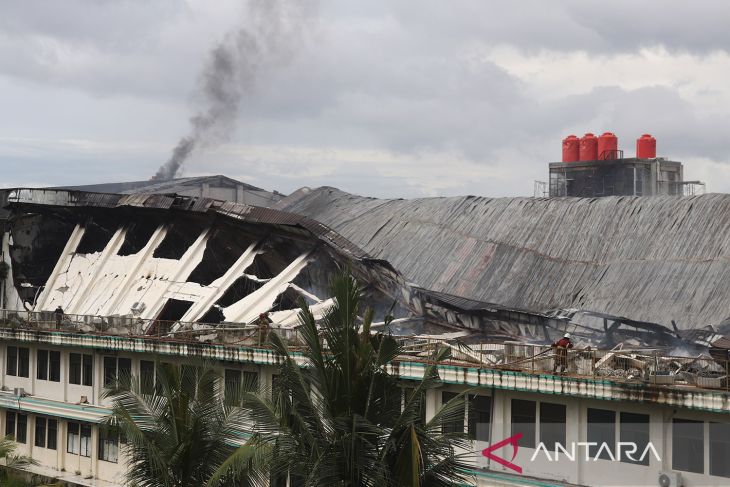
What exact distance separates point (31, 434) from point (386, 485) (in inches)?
1068

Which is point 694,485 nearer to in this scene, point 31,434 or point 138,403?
point 138,403

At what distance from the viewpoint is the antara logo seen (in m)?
21.6

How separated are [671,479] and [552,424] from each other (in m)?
3.20

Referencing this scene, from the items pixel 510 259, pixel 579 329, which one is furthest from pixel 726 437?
pixel 510 259

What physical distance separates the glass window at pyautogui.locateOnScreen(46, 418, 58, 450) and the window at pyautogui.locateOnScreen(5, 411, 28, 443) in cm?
133

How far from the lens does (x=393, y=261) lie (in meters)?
46.0

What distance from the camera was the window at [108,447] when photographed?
3419 cm

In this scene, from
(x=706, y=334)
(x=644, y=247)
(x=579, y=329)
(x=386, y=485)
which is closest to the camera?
(x=386, y=485)

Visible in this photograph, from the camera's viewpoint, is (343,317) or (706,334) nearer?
(343,317)

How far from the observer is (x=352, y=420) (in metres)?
14.5

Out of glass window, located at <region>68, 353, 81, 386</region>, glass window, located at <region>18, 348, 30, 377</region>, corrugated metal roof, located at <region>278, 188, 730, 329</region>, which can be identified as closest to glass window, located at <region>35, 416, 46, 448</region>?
glass window, located at <region>18, 348, 30, 377</region>

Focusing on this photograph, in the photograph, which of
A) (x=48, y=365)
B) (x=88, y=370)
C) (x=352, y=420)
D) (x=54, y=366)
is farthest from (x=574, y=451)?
(x=48, y=365)

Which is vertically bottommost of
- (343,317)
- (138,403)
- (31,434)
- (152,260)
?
(31,434)

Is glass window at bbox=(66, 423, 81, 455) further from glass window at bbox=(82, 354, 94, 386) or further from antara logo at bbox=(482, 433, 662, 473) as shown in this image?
antara logo at bbox=(482, 433, 662, 473)
